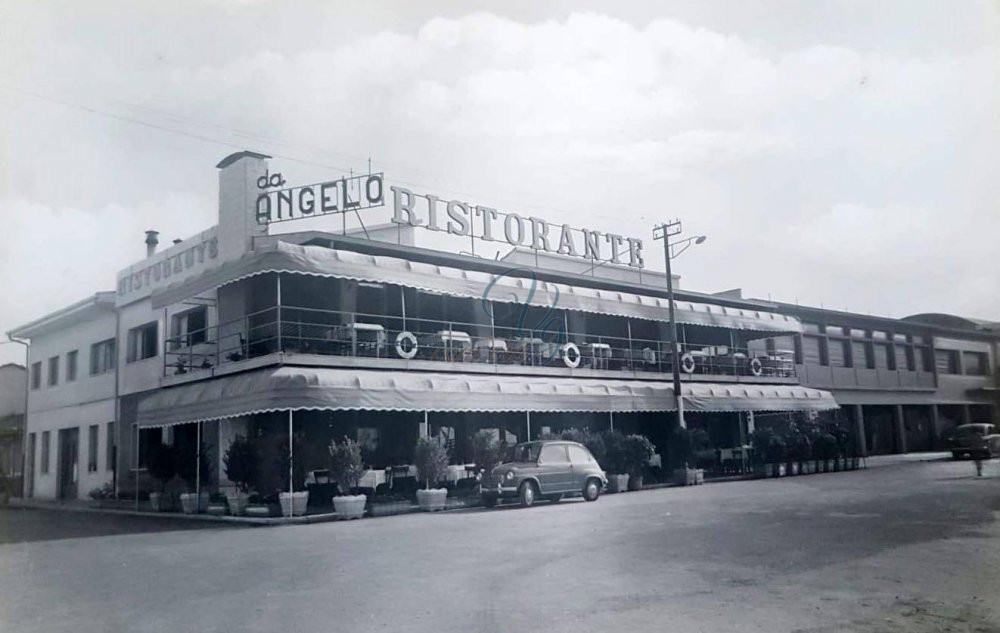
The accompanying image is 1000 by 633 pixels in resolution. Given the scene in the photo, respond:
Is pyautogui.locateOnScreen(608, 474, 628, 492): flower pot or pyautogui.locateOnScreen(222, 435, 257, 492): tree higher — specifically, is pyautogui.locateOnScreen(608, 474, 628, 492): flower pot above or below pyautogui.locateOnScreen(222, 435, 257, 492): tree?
below

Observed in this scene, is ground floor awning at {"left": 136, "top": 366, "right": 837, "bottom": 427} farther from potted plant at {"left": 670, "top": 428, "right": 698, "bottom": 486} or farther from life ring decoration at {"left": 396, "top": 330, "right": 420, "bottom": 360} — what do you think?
potted plant at {"left": 670, "top": 428, "right": 698, "bottom": 486}

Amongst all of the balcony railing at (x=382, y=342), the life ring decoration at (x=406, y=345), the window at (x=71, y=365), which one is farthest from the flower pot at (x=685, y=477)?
the window at (x=71, y=365)

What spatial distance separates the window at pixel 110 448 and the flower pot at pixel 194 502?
7.52 metres

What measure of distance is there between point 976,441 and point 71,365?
91.0 feet

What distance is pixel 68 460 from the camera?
27.8 m

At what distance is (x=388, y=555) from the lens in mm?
10383

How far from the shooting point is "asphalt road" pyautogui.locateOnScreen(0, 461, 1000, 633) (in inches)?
268

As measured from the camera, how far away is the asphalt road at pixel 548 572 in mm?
6797

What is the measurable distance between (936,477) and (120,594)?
17772 mm

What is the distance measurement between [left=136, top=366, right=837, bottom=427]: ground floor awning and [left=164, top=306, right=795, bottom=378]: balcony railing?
70 centimetres

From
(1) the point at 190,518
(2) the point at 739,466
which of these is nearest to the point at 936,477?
(2) the point at 739,466

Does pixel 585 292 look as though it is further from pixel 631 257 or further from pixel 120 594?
pixel 120 594

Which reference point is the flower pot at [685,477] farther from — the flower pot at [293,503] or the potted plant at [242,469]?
the potted plant at [242,469]

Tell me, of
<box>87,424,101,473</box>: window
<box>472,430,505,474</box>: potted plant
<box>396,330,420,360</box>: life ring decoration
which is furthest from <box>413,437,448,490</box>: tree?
<box>87,424,101,473</box>: window
